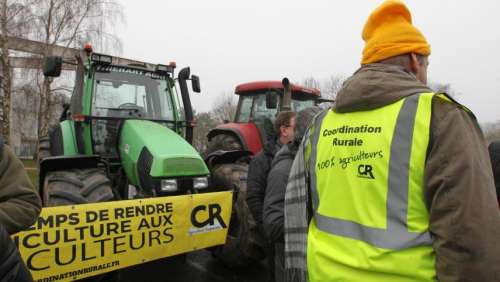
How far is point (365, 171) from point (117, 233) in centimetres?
263

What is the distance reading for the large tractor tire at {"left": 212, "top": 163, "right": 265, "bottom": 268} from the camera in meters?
4.14

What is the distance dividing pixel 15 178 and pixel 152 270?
281cm

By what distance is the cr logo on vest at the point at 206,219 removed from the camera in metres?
3.93

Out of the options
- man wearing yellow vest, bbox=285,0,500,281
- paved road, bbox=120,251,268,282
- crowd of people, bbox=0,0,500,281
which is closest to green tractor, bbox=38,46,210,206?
paved road, bbox=120,251,268,282

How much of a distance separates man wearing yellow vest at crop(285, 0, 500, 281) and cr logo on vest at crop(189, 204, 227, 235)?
7.73 feet

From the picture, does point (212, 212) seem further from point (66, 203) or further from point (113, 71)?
point (113, 71)

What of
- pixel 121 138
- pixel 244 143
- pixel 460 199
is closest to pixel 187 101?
pixel 121 138

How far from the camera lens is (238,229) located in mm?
4422

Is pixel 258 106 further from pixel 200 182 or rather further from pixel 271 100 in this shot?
pixel 200 182

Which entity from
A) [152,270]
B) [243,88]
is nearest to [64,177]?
[152,270]

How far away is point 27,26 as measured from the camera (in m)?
17.2

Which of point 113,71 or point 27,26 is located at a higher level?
Result: point 27,26

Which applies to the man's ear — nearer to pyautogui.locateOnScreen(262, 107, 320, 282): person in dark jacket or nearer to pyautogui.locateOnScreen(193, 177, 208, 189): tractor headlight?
pyautogui.locateOnScreen(262, 107, 320, 282): person in dark jacket

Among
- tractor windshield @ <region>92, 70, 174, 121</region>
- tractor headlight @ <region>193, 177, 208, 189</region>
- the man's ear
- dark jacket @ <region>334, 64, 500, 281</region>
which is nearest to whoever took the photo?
dark jacket @ <region>334, 64, 500, 281</region>
